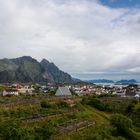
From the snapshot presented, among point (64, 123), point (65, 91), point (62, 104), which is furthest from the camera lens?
point (65, 91)

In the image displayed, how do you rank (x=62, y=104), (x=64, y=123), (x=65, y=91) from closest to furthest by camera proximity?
(x=64, y=123)
(x=62, y=104)
(x=65, y=91)

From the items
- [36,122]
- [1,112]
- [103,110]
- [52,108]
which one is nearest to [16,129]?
[36,122]

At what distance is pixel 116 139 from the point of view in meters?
33.2

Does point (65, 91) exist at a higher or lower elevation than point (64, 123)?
higher

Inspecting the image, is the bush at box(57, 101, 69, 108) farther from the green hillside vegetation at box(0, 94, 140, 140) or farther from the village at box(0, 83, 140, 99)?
the village at box(0, 83, 140, 99)


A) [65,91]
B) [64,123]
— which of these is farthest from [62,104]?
[65,91]

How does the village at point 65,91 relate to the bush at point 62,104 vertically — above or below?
above

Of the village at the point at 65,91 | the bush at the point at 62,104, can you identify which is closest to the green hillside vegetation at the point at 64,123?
the bush at the point at 62,104

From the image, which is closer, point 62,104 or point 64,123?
point 64,123

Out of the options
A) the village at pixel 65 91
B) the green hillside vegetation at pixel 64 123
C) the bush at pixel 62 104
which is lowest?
the green hillside vegetation at pixel 64 123

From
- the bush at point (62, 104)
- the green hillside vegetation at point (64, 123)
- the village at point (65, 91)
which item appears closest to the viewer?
the green hillside vegetation at point (64, 123)

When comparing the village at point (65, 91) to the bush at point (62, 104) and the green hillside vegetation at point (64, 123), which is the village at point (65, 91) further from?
the green hillside vegetation at point (64, 123)

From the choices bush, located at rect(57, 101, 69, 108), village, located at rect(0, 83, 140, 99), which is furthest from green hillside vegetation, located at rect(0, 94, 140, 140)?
village, located at rect(0, 83, 140, 99)

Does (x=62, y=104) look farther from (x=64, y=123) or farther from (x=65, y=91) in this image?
(x=65, y=91)
